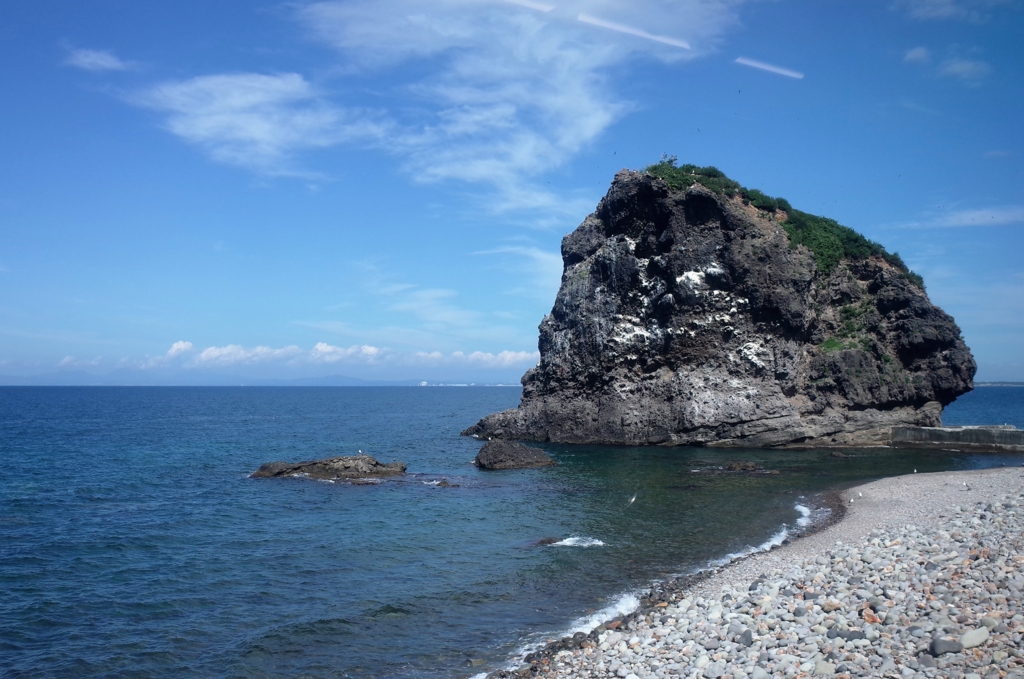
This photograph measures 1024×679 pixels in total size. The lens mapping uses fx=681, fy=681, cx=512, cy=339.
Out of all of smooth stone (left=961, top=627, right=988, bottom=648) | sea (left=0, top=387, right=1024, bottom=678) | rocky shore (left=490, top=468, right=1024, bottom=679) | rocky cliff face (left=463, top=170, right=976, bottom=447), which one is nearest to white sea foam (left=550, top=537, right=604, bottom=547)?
sea (left=0, top=387, right=1024, bottom=678)

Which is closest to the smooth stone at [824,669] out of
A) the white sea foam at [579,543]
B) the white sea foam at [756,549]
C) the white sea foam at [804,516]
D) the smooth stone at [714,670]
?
the smooth stone at [714,670]

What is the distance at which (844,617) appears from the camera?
41.4ft

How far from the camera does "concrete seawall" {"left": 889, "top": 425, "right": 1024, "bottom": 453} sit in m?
47.5

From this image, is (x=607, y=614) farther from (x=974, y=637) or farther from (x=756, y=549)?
(x=974, y=637)

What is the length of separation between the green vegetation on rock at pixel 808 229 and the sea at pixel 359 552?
1824 cm

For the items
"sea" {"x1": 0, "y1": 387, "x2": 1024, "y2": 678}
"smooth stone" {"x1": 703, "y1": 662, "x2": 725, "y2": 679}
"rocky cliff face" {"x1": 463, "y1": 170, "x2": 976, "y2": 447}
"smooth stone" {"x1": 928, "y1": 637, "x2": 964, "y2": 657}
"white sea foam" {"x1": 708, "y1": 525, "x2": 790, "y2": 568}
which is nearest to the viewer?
"smooth stone" {"x1": 928, "y1": 637, "x2": 964, "y2": 657}

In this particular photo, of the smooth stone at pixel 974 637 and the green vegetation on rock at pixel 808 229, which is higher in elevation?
the green vegetation on rock at pixel 808 229

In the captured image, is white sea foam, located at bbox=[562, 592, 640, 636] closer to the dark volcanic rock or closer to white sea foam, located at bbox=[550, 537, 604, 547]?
white sea foam, located at bbox=[550, 537, 604, 547]

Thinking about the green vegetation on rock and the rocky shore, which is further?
the green vegetation on rock

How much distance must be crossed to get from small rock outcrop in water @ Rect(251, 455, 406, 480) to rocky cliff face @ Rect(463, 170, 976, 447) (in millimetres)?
19055

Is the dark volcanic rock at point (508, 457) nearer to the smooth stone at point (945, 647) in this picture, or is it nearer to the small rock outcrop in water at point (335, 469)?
the small rock outcrop in water at point (335, 469)

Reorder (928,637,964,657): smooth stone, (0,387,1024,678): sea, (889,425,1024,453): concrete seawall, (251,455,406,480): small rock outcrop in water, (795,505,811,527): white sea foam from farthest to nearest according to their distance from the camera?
(889,425,1024,453): concrete seawall
(251,455,406,480): small rock outcrop in water
(795,505,811,527): white sea foam
(0,387,1024,678): sea
(928,637,964,657): smooth stone

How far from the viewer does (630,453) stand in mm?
47812

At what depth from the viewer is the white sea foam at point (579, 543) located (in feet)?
76.6
